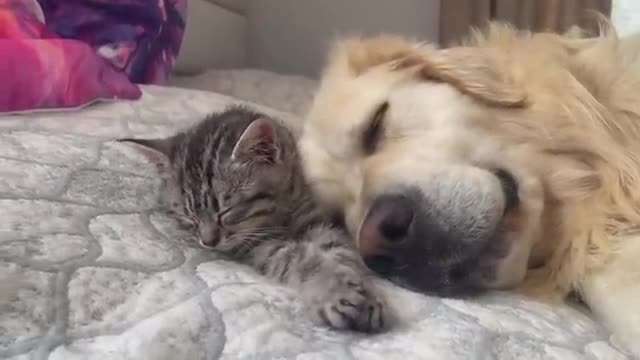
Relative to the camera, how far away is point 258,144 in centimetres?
137

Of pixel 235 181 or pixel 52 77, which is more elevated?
pixel 52 77

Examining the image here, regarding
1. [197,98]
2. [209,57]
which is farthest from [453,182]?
[209,57]

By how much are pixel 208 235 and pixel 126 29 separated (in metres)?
0.87

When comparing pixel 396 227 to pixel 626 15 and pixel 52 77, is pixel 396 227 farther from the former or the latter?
pixel 626 15

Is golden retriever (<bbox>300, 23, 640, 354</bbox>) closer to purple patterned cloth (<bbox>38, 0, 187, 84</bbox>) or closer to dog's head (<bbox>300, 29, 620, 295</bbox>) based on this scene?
dog's head (<bbox>300, 29, 620, 295</bbox>)

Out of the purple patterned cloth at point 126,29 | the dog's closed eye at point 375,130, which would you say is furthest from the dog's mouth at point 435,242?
the purple patterned cloth at point 126,29

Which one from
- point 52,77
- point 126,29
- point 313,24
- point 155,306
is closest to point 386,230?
point 155,306

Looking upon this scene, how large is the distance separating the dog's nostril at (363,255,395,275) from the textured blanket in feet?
0.07

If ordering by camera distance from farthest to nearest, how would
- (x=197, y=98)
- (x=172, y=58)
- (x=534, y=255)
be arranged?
1. (x=172, y=58)
2. (x=197, y=98)
3. (x=534, y=255)

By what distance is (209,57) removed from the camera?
2789mm

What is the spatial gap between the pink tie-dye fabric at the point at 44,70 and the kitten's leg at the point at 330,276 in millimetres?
590

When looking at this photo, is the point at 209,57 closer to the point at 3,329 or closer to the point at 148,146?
the point at 148,146

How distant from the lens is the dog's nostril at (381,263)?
42.6 inches

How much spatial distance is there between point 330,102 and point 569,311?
0.46 m
